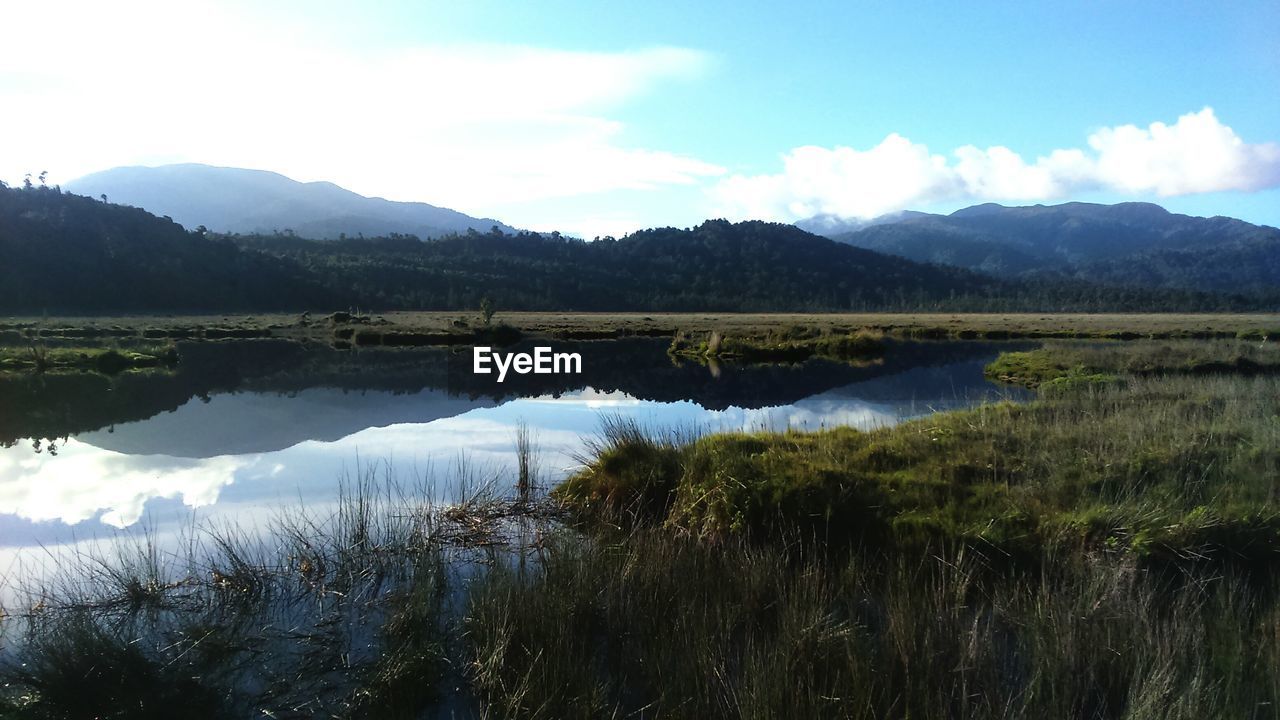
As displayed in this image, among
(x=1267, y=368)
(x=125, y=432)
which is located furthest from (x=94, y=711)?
(x=1267, y=368)

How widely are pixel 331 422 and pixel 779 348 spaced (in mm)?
23997

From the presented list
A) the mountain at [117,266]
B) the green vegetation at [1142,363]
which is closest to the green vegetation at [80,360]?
the green vegetation at [1142,363]

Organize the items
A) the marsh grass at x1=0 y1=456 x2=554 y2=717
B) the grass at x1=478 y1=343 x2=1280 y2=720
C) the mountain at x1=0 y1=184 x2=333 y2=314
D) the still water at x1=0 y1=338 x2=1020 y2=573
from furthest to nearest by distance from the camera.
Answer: the mountain at x1=0 y1=184 x2=333 y2=314 → the still water at x1=0 y1=338 x2=1020 y2=573 → the marsh grass at x1=0 y1=456 x2=554 y2=717 → the grass at x1=478 y1=343 x2=1280 y2=720

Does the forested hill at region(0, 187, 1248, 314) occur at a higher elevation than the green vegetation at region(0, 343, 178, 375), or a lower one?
higher

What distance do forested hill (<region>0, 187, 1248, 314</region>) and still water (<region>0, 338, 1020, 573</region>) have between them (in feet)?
215

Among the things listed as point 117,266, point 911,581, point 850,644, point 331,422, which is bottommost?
point 331,422

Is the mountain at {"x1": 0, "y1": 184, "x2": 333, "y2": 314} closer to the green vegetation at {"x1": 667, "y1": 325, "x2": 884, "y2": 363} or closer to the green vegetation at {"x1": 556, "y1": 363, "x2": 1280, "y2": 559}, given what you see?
the green vegetation at {"x1": 667, "y1": 325, "x2": 884, "y2": 363}

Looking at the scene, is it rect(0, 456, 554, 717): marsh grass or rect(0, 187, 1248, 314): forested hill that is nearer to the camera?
rect(0, 456, 554, 717): marsh grass

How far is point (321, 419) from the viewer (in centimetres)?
1816

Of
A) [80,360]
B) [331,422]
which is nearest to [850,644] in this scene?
[331,422]

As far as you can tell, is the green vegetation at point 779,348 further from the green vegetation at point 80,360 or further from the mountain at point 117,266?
the mountain at point 117,266

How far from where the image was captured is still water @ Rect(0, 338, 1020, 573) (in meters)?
10.4

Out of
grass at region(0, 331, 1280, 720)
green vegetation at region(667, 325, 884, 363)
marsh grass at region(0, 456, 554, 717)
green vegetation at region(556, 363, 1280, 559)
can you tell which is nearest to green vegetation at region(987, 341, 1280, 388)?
green vegetation at region(667, 325, 884, 363)

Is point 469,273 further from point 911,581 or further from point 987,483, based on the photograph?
point 911,581
